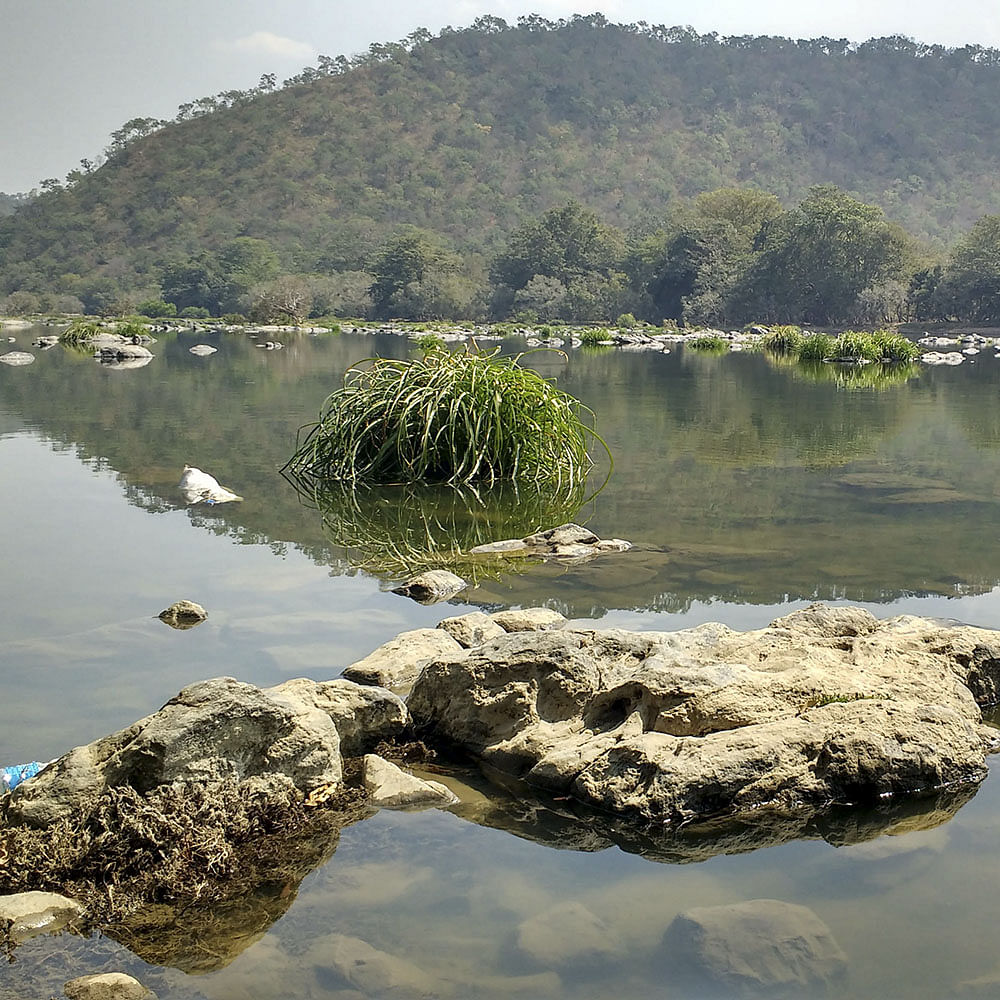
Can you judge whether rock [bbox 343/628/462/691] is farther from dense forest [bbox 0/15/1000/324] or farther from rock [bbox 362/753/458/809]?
dense forest [bbox 0/15/1000/324]

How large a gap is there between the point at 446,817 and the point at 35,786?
1.30m

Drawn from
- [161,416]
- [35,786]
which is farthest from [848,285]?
[35,786]

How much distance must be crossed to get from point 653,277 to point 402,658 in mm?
81421

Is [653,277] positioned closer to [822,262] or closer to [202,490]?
[822,262]

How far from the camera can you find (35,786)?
3609 millimetres

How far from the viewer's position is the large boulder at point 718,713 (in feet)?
12.9

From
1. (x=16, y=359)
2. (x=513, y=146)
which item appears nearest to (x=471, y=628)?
(x=16, y=359)

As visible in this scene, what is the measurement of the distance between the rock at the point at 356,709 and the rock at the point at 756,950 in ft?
5.09

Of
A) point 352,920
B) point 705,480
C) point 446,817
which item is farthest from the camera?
point 705,480

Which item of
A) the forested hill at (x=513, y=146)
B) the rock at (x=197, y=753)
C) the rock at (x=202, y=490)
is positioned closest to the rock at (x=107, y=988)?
the rock at (x=197, y=753)

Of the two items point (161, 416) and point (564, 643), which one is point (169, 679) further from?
point (161, 416)

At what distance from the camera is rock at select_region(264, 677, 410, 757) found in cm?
432

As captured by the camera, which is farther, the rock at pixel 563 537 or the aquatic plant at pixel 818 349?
the aquatic plant at pixel 818 349

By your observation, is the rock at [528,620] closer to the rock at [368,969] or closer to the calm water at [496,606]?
the calm water at [496,606]
